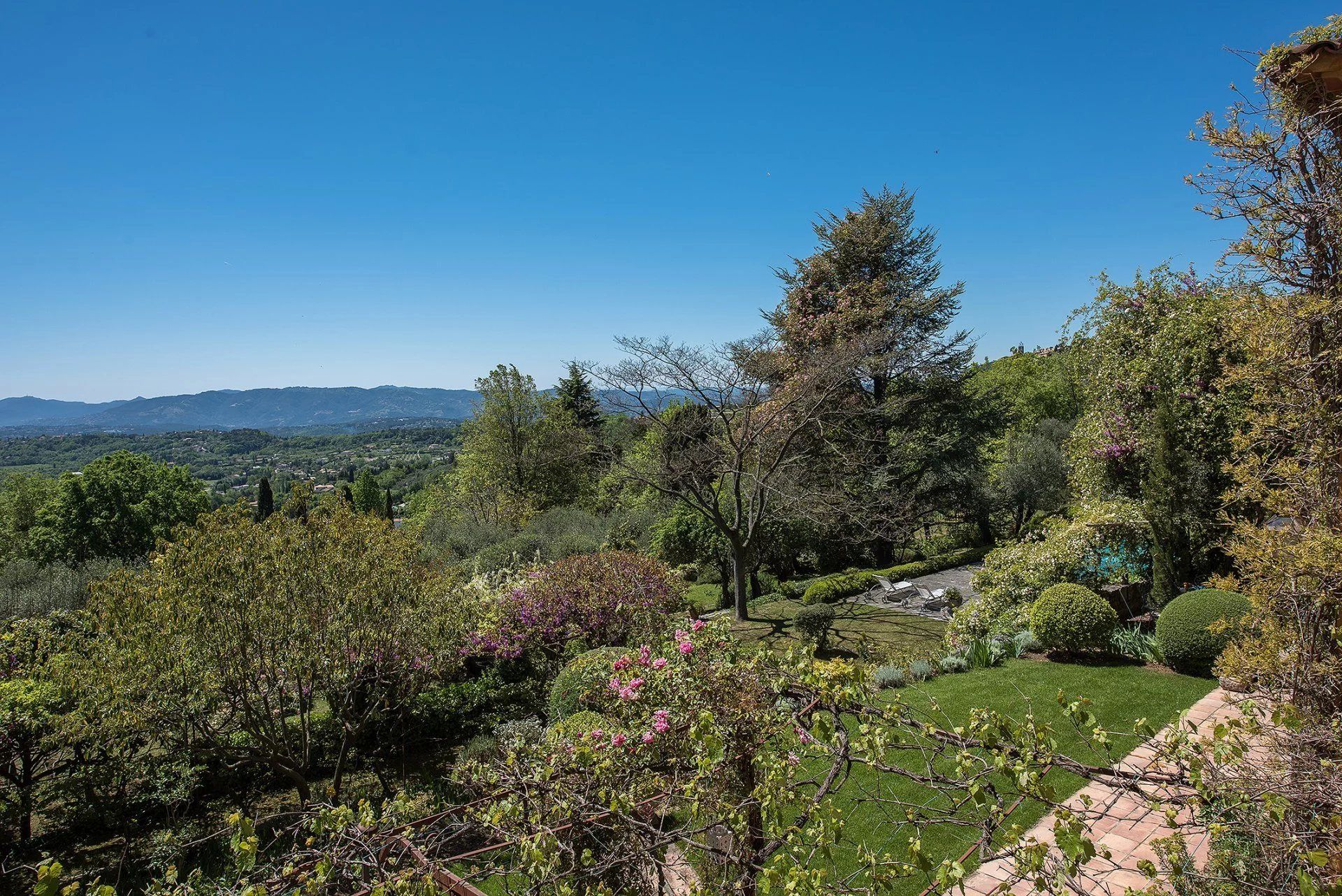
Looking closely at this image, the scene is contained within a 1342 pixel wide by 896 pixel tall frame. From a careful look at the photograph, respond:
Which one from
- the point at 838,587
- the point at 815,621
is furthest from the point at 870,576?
the point at 815,621

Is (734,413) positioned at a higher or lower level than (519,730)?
higher

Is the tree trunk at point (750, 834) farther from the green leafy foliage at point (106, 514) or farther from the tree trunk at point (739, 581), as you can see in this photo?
the green leafy foliage at point (106, 514)

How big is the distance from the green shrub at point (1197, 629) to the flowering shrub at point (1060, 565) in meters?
2.18

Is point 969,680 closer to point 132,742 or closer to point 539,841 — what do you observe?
point 539,841

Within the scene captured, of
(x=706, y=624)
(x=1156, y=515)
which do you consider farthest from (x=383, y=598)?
(x=1156, y=515)

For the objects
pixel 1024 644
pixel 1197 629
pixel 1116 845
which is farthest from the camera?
pixel 1024 644

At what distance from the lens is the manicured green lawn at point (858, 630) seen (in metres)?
11.9

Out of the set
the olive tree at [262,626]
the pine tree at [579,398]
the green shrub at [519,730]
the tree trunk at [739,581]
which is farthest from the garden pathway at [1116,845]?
the pine tree at [579,398]

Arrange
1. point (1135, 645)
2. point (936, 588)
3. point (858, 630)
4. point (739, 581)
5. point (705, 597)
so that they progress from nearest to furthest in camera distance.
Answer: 1. point (1135, 645)
2. point (858, 630)
3. point (739, 581)
4. point (936, 588)
5. point (705, 597)

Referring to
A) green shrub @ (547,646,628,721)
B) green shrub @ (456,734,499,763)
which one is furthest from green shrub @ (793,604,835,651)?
green shrub @ (456,734,499,763)

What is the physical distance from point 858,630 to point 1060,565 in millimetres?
3776

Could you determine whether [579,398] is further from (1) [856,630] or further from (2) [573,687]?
(2) [573,687]

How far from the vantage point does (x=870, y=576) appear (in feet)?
53.7

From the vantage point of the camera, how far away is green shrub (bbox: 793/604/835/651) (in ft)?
37.5
